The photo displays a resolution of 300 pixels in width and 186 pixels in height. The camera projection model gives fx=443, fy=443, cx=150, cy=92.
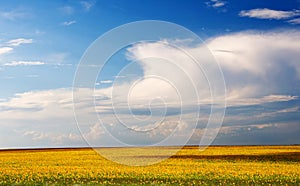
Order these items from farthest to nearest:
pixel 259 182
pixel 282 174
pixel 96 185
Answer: pixel 282 174 < pixel 259 182 < pixel 96 185

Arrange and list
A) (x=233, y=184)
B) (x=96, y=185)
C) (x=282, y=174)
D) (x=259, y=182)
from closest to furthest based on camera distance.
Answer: (x=96, y=185) < (x=233, y=184) < (x=259, y=182) < (x=282, y=174)

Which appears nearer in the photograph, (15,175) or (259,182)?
(259,182)

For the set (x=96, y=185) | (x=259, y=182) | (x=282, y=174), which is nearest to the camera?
(x=96, y=185)

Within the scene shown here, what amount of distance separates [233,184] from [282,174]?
670 centimetres

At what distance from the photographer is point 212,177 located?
29.3 m

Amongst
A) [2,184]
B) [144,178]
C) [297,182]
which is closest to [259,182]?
[297,182]

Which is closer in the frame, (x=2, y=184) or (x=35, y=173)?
(x=2, y=184)

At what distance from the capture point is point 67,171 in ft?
107

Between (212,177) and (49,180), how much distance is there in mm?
10629

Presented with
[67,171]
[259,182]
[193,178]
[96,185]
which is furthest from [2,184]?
[259,182]

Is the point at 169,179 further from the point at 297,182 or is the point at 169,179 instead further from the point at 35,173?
the point at 35,173

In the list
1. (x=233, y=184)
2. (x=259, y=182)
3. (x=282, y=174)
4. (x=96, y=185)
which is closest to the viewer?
(x=96, y=185)

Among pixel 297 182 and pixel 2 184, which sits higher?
pixel 2 184

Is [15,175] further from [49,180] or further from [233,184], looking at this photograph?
[233,184]
